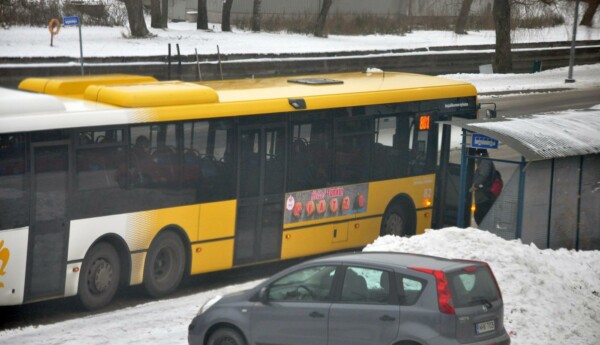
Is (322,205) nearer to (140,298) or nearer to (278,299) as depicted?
(140,298)

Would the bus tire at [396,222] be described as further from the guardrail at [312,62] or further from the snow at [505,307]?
the guardrail at [312,62]

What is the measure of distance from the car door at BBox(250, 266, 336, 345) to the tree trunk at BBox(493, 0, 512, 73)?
40.5 meters

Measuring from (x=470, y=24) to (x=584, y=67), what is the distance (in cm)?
1811

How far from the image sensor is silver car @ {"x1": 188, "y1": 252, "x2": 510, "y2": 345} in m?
9.83

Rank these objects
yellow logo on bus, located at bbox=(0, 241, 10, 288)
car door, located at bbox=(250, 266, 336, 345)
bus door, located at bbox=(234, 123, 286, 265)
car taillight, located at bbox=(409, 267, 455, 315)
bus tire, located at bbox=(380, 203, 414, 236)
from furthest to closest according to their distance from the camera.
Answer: bus tire, located at bbox=(380, 203, 414, 236) → bus door, located at bbox=(234, 123, 286, 265) → yellow logo on bus, located at bbox=(0, 241, 10, 288) → car door, located at bbox=(250, 266, 336, 345) → car taillight, located at bbox=(409, 267, 455, 315)

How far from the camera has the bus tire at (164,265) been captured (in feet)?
48.4

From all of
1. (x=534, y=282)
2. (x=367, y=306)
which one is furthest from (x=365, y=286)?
(x=534, y=282)

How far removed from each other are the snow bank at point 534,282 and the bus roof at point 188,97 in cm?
298

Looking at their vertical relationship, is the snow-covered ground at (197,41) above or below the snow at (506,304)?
above

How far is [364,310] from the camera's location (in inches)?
398

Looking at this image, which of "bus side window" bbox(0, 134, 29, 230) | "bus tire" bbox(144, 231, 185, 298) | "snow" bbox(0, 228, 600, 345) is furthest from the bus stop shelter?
"bus side window" bbox(0, 134, 29, 230)

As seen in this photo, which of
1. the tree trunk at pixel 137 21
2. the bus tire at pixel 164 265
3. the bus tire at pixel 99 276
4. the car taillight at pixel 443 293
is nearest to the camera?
the car taillight at pixel 443 293

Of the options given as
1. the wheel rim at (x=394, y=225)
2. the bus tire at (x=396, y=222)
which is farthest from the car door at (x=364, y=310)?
the wheel rim at (x=394, y=225)

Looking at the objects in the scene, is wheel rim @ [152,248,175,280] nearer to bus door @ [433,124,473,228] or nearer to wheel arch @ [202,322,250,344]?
wheel arch @ [202,322,250,344]
